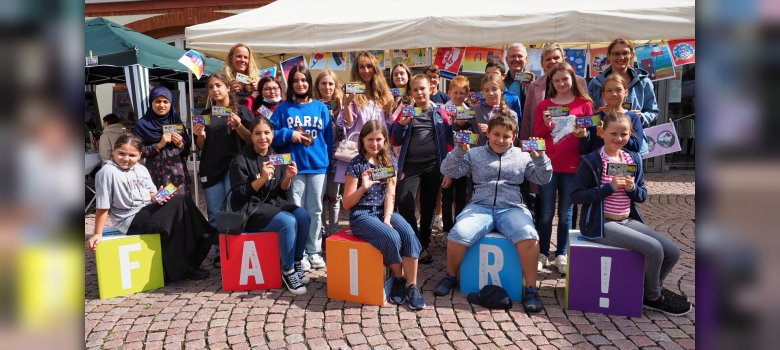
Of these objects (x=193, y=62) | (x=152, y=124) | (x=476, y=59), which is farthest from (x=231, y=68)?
(x=476, y=59)

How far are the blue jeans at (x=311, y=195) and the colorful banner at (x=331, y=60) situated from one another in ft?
6.61

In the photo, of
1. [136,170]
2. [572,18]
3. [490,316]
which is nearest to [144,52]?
[136,170]

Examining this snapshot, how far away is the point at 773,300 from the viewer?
1.52ft

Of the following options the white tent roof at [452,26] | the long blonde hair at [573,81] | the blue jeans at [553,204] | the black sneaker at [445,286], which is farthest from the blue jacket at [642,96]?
the black sneaker at [445,286]

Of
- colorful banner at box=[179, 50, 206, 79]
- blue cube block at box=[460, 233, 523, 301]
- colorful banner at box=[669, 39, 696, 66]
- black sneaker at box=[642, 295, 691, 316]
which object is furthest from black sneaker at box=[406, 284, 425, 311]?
colorful banner at box=[669, 39, 696, 66]

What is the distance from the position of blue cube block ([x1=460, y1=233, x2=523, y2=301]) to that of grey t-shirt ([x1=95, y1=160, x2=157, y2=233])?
2525 mm

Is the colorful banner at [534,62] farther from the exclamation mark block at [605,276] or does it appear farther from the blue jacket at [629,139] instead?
the exclamation mark block at [605,276]

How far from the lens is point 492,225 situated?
390 centimetres

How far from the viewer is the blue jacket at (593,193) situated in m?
3.52

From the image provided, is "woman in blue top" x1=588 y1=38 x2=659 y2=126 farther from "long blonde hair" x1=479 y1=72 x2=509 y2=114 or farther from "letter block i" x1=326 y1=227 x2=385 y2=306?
"letter block i" x1=326 y1=227 x2=385 y2=306

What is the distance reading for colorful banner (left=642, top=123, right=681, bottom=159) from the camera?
17.1ft

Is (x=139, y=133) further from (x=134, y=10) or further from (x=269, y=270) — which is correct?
(x=134, y=10)

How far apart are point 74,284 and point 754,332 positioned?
0.65m

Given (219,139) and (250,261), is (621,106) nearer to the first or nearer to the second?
(250,261)
